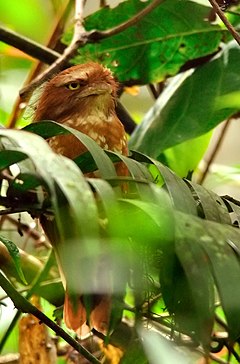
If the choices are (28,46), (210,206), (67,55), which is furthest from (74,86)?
(210,206)

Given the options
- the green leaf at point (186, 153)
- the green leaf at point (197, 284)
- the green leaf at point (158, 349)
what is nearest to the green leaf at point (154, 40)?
the green leaf at point (186, 153)

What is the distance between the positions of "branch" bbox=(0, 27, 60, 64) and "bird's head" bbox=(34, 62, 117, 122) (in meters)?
0.37

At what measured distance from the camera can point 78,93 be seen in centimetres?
168

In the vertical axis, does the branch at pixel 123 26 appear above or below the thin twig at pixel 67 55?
above

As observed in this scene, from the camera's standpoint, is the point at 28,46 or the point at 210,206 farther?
the point at 28,46

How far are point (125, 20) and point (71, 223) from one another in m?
1.33

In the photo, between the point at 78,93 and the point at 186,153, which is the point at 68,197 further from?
the point at 186,153

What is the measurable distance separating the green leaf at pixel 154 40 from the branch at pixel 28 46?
0.06m

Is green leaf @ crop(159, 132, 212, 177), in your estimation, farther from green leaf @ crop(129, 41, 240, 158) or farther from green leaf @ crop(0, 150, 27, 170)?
green leaf @ crop(0, 150, 27, 170)

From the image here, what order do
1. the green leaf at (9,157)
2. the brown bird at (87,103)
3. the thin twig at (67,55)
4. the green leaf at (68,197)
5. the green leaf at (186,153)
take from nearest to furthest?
the green leaf at (68,197) → the green leaf at (9,157) → the brown bird at (87,103) → the thin twig at (67,55) → the green leaf at (186,153)

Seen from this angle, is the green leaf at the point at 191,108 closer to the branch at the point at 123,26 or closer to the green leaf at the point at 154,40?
the green leaf at the point at 154,40

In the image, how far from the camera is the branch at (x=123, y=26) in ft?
6.24

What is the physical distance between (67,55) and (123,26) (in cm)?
17

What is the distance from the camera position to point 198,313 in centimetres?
73
